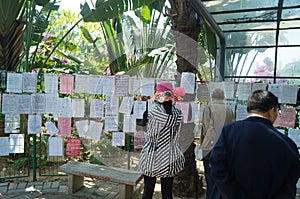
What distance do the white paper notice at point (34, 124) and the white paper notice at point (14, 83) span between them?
1.62 feet

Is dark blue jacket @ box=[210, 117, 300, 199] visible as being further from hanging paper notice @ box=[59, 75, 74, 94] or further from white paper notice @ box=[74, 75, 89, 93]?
hanging paper notice @ box=[59, 75, 74, 94]

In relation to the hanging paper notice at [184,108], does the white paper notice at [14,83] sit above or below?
above

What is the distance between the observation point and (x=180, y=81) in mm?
Result: 4215

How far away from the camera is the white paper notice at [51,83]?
15.0 feet

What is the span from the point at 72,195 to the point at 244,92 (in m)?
3.04

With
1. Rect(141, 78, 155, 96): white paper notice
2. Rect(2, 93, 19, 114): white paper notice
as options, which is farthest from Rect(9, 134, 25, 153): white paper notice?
Rect(141, 78, 155, 96): white paper notice

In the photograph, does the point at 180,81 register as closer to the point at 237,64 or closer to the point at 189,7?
the point at 189,7

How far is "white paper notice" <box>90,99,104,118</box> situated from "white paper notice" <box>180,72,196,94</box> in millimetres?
1419

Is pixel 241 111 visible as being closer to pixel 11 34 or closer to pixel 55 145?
pixel 55 145

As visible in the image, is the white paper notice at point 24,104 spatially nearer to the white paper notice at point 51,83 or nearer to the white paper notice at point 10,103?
the white paper notice at point 10,103

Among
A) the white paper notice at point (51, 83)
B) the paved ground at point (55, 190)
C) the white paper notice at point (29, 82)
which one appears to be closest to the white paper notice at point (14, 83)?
the white paper notice at point (29, 82)

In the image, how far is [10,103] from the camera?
14.6 feet

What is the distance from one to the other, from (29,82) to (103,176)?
81.9 inches

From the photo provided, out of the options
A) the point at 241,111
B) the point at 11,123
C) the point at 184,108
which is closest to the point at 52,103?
the point at 11,123
